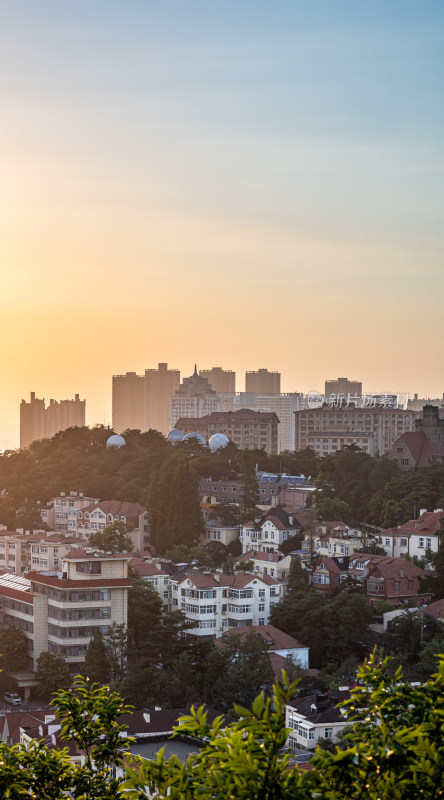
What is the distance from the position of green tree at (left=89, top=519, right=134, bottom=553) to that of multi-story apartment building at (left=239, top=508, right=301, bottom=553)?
203cm

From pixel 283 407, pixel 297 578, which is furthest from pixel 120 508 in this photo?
pixel 283 407

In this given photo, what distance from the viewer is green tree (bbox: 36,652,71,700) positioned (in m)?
13.0

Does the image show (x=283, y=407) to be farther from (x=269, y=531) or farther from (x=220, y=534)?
(x=269, y=531)

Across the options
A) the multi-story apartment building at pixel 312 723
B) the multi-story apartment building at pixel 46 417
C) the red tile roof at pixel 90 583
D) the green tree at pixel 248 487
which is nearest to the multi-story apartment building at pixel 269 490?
the green tree at pixel 248 487

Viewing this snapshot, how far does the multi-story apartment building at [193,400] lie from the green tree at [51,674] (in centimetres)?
3348

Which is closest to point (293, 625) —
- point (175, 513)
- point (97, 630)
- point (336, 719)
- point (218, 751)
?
point (97, 630)

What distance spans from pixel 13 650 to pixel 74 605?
36.4 inches

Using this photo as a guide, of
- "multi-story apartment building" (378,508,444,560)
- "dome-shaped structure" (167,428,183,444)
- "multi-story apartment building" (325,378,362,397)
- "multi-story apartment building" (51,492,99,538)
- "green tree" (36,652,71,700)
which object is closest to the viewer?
"green tree" (36,652,71,700)

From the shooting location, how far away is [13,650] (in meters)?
13.9

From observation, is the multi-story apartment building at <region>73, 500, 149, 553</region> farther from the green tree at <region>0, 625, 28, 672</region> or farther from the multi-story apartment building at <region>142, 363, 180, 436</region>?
the multi-story apartment building at <region>142, 363, 180, 436</region>

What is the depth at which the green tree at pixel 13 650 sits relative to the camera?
45.1ft

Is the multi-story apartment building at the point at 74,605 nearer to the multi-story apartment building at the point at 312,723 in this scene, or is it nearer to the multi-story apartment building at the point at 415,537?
the multi-story apartment building at the point at 312,723

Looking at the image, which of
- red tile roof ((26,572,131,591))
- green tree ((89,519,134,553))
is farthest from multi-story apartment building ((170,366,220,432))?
red tile roof ((26,572,131,591))

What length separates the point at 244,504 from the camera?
2116 cm
